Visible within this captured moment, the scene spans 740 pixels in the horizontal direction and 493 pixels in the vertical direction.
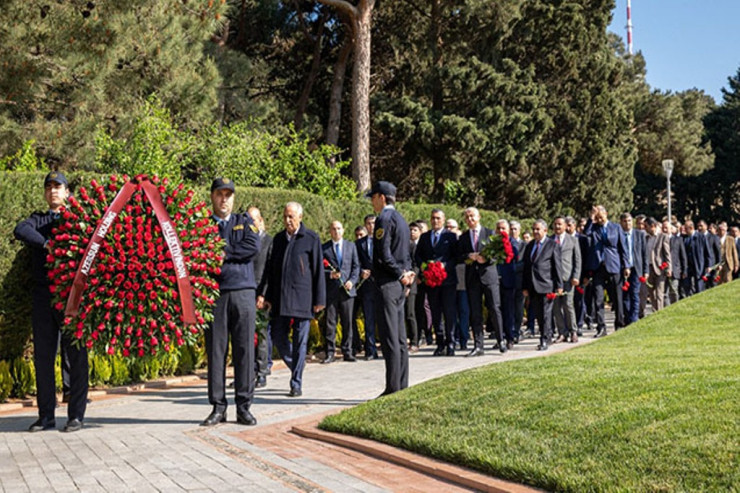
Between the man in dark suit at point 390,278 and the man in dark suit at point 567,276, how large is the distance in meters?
6.22

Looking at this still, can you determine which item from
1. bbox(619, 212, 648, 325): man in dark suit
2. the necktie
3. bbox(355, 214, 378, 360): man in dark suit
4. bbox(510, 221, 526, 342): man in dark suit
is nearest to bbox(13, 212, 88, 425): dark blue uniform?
bbox(355, 214, 378, 360): man in dark suit

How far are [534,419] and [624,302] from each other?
1029 centimetres

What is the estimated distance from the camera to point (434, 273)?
13.6 meters

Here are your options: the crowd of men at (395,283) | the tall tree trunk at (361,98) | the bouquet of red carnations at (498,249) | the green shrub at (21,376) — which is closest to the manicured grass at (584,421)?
the crowd of men at (395,283)

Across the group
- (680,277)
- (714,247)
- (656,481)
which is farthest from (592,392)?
(714,247)

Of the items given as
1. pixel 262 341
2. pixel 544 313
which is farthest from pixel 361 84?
pixel 262 341

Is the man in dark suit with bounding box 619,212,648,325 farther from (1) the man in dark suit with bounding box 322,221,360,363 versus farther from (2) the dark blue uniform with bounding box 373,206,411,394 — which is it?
(2) the dark blue uniform with bounding box 373,206,411,394

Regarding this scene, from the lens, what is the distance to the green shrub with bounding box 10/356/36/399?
33.2 feet

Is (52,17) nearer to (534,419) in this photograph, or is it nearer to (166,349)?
(166,349)

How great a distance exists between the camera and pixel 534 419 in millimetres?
6812

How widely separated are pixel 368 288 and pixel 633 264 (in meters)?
5.26

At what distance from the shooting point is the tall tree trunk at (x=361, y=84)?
83.4ft

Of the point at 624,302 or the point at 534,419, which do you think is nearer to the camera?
the point at 534,419

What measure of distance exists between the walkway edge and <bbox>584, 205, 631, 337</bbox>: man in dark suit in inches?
349
